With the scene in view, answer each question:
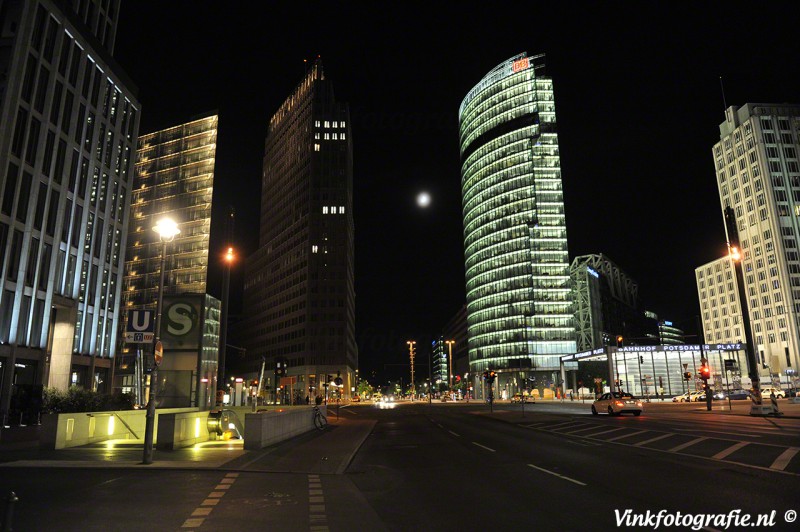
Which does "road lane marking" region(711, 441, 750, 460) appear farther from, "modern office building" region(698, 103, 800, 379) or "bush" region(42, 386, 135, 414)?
"modern office building" region(698, 103, 800, 379)

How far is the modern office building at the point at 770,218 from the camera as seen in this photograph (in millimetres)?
119625

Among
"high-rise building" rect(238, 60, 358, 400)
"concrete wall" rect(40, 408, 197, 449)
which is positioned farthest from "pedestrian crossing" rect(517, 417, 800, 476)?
"high-rise building" rect(238, 60, 358, 400)

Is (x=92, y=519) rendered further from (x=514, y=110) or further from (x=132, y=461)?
(x=514, y=110)

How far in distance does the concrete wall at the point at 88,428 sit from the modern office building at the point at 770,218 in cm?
12950

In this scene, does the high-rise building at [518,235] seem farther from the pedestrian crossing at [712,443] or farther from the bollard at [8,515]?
the bollard at [8,515]

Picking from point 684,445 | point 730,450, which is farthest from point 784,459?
point 684,445

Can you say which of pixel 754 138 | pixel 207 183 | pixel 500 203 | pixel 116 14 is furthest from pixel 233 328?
pixel 754 138

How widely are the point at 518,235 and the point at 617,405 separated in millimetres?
102827

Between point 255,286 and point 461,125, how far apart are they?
88406 mm

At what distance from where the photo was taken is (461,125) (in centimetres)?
17425

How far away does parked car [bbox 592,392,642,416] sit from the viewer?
37.4m

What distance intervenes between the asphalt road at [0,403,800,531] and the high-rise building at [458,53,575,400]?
118 meters

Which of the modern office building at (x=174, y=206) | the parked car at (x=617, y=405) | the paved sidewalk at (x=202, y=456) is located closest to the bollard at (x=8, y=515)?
the paved sidewalk at (x=202, y=456)

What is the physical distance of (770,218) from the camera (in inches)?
4862
